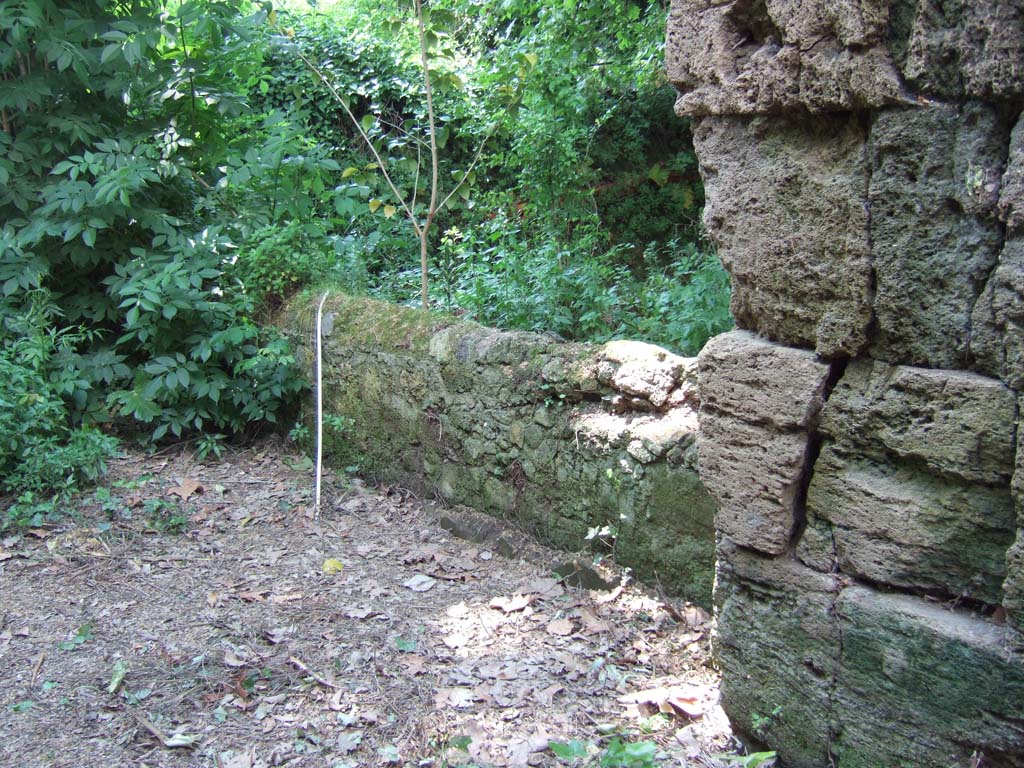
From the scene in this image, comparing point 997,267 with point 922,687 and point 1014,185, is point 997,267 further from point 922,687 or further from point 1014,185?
point 922,687

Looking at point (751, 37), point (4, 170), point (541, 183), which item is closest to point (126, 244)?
point (4, 170)

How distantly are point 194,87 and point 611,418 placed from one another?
3.71 metres

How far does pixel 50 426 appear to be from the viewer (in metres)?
4.43

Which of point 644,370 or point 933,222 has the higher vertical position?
point 933,222

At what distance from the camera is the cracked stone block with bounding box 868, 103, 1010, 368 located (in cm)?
185

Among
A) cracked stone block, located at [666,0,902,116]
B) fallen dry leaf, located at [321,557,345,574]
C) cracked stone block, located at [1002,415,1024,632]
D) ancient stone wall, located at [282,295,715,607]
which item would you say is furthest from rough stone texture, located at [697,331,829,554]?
fallen dry leaf, located at [321,557,345,574]

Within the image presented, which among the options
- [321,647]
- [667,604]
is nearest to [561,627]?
[667,604]

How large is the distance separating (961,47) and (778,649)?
1.68 m

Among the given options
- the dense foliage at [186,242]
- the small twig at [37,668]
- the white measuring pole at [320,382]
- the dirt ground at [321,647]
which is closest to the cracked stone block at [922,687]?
the dirt ground at [321,647]

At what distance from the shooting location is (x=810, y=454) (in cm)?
231

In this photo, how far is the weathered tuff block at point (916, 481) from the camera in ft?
6.32

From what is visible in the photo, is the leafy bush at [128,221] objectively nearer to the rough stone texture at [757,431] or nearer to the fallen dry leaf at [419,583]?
the fallen dry leaf at [419,583]

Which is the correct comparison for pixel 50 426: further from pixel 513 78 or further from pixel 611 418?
pixel 513 78

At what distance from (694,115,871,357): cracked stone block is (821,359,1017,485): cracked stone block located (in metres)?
0.13
